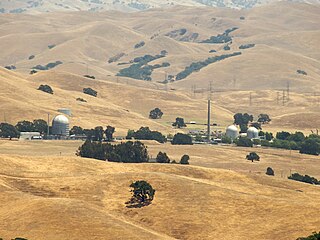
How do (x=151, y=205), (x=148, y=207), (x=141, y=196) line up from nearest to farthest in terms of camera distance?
(x=148, y=207)
(x=151, y=205)
(x=141, y=196)

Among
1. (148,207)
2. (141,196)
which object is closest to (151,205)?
(148,207)

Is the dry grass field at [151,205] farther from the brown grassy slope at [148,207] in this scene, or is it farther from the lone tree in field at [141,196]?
the lone tree in field at [141,196]

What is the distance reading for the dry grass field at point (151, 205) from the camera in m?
105

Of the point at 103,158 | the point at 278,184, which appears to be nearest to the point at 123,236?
the point at 278,184

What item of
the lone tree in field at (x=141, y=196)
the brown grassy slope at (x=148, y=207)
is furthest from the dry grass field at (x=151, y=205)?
the lone tree in field at (x=141, y=196)

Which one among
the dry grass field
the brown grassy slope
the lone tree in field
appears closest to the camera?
the brown grassy slope

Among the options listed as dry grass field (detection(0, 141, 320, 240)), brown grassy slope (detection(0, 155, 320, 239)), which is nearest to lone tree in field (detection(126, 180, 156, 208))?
brown grassy slope (detection(0, 155, 320, 239))

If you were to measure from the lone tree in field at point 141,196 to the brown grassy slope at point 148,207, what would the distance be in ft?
4.12

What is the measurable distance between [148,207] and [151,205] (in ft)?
2.41

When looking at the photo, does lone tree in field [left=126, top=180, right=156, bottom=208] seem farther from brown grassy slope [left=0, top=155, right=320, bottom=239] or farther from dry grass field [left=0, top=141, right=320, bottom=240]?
dry grass field [left=0, top=141, right=320, bottom=240]

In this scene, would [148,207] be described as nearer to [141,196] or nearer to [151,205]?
[151,205]

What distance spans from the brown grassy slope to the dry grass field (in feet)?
0.34

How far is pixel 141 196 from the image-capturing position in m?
124

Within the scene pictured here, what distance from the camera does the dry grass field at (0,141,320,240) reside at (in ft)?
346
